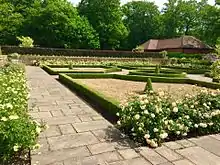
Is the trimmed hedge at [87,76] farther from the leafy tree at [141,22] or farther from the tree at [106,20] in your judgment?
the leafy tree at [141,22]

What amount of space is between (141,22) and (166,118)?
5089 centimetres

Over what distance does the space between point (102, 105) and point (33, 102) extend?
2.01 metres

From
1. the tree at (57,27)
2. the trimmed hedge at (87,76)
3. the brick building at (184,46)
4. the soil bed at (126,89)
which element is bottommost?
the soil bed at (126,89)

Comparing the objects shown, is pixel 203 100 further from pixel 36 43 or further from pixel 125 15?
pixel 125 15

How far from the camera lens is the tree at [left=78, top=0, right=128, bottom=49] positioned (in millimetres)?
43594

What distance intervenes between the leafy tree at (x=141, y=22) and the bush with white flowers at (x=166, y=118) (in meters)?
47.5

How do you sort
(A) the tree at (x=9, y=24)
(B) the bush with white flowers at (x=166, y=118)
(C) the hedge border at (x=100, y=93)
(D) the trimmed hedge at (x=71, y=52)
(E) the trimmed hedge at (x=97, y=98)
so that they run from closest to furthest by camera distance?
(B) the bush with white flowers at (x=166, y=118) → (E) the trimmed hedge at (x=97, y=98) → (C) the hedge border at (x=100, y=93) → (D) the trimmed hedge at (x=71, y=52) → (A) the tree at (x=9, y=24)

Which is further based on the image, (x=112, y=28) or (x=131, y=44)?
(x=131, y=44)

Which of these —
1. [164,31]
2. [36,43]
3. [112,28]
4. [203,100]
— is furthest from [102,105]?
[164,31]

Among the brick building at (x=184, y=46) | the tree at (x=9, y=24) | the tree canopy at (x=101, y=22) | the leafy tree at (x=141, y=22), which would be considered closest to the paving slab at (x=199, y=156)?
the tree canopy at (x=101, y=22)

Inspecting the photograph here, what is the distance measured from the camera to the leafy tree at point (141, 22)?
52.5m

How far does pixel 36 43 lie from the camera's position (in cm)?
3700

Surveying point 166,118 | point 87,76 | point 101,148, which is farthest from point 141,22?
point 101,148

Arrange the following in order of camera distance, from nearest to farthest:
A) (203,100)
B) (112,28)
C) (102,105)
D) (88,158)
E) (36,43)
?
(88,158), (203,100), (102,105), (36,43), (112,28)
